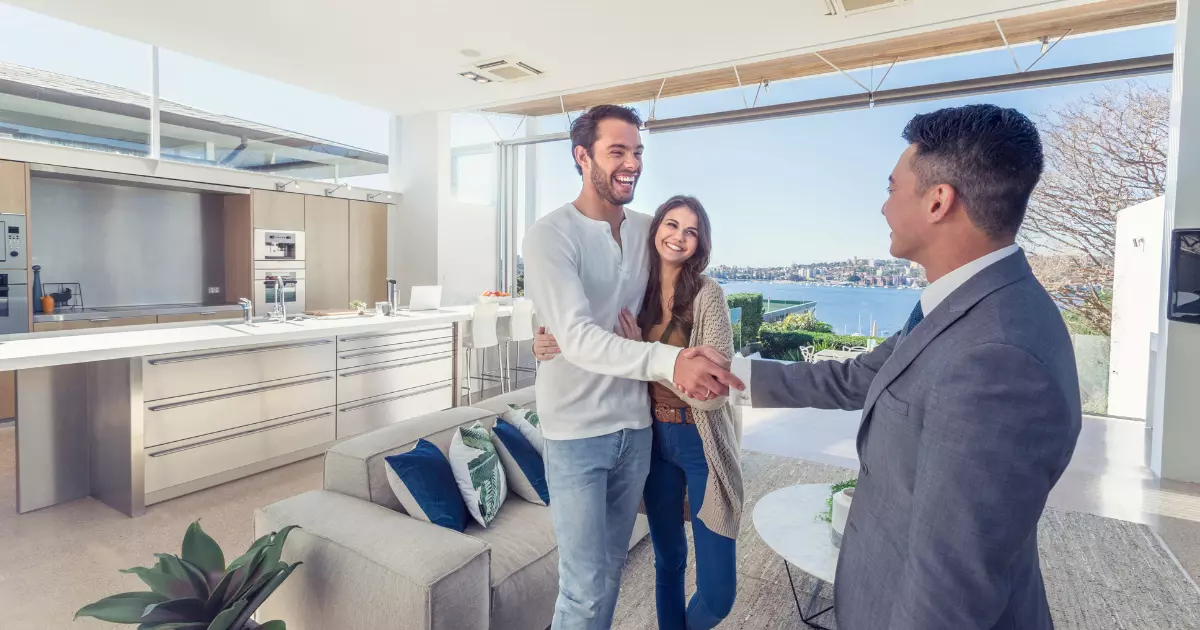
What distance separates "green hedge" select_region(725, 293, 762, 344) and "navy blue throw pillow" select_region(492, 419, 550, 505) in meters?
7.09

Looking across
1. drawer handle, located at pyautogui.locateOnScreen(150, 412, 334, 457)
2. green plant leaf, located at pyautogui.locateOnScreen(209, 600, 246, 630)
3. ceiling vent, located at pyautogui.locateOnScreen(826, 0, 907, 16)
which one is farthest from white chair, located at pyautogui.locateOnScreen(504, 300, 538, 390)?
green plant leaf, located at pyautogui.locateOnScreen(209, 600, 246, 630)

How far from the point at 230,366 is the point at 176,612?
2.59m

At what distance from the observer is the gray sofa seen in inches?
65.1

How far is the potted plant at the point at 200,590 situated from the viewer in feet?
4.95

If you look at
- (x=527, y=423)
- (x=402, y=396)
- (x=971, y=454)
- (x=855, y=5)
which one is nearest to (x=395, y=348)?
(x=402, y=396)

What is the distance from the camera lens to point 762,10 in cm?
412

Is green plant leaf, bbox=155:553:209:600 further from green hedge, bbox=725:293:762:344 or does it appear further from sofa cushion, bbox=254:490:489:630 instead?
green hedge, bbox=725:293:762:344

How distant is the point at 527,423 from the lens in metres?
2.71

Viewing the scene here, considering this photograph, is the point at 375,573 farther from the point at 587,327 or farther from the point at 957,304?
the point at 957,304

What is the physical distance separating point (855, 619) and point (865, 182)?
9.29 m

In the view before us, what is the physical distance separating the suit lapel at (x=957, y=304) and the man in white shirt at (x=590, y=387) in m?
0.59

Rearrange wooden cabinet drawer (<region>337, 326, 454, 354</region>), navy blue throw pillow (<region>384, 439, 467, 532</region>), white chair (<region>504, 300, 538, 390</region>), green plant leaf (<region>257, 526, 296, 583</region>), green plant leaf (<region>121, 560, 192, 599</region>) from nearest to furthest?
green plant leaf (<region>121, 560, 192, 599</region>)
green plant leaf (<region>257, 526, 296, 583</region>)
navy blue throw pillow (<region>384, 439, 467, 532</region>)
wooden cabinet drawer (<region>337, 326, 454, 354</region>)
white chair (<region>504, 300, 538, 390</region>)

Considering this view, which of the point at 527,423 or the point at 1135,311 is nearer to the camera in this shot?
the point at 527,423

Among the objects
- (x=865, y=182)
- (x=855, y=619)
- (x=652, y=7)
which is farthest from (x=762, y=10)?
(x=865, y=182)
